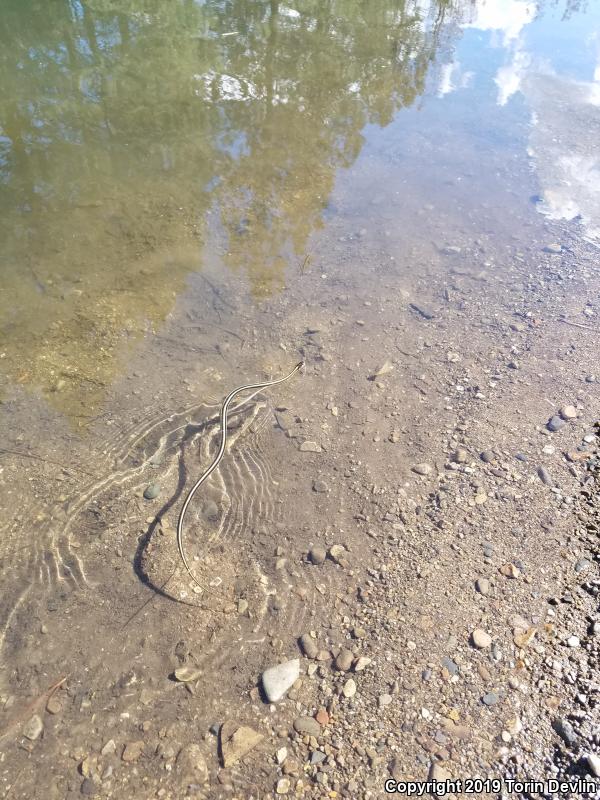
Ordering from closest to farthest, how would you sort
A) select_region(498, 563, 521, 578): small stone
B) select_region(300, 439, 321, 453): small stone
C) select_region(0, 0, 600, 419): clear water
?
select_region(498, 563, 521, 578): small stone, select_region(300, 439, 321, 453): small stone, select_region(0, 0, 600, 419): clear water

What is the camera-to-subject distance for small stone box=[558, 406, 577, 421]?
3804 millimetres

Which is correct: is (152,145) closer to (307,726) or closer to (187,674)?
(187,674)

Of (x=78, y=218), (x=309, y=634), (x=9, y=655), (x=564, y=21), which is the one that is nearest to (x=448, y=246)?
(x=78, y=218)

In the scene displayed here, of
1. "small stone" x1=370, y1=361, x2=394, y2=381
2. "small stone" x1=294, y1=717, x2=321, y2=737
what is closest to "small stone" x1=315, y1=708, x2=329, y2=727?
"small stone" x1=294, y1=717, x2=321, y2=737

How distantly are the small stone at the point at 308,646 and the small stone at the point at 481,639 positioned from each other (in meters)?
0.83

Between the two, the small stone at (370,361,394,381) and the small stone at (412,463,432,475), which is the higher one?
the small stone at (370,361,394,381)

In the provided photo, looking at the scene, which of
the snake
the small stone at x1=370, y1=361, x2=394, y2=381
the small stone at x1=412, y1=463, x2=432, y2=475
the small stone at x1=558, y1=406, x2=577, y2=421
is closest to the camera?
the snake

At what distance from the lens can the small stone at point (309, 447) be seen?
361cm

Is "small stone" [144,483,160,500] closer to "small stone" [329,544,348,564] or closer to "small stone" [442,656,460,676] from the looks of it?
"small stone" [329,544,348,564]

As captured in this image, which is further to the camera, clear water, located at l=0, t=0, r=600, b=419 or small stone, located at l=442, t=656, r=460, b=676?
clear water, located at l=0, t=0, r=600, b=419

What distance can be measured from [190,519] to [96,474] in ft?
2.42

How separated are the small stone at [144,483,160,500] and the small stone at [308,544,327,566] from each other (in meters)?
1.07

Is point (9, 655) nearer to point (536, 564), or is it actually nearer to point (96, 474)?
point (96, 474)

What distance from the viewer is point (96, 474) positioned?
339cm
